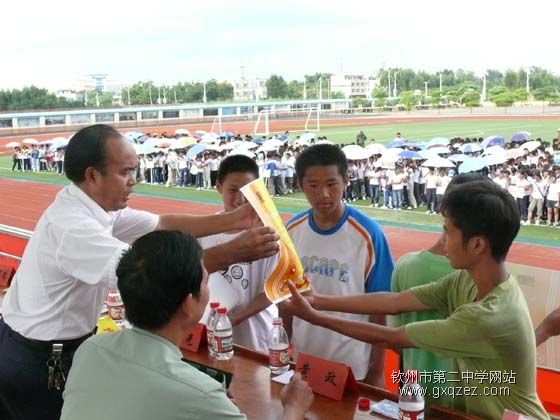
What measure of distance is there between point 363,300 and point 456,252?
48cm

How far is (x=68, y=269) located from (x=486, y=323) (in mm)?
967

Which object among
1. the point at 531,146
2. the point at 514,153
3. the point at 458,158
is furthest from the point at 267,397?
the point at 531,146

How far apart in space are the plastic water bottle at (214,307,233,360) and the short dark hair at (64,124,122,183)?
0.56m

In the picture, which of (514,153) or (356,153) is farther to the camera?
(356,153)

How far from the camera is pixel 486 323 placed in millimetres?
1285

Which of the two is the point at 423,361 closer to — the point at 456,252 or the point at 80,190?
the point at 456,252

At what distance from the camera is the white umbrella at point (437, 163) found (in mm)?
10414

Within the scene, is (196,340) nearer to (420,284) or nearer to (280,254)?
(280,254)

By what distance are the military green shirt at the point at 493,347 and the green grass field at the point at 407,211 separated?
3556 millimetres

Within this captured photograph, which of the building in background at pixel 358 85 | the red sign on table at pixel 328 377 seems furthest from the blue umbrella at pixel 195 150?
the red sign on table at pixel 328 377

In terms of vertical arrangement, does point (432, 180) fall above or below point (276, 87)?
below

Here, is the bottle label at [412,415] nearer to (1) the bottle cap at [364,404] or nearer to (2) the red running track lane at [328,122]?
(1) the bottle cap at [364,404]

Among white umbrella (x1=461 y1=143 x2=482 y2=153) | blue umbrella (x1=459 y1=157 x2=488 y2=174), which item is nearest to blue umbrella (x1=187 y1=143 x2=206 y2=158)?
white umbrella (x1=461 y1=143 x2=482 y2=153)

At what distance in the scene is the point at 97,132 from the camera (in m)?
1.67
